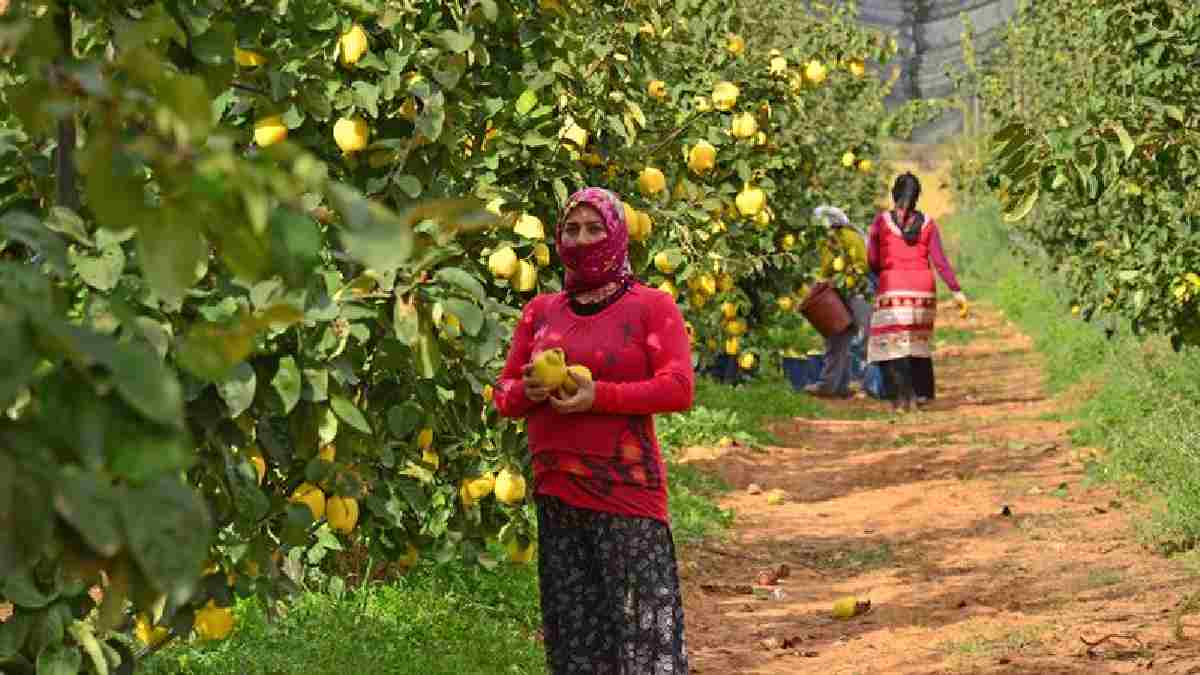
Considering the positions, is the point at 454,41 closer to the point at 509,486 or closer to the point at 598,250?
the point at 598,250

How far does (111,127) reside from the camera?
1178mm

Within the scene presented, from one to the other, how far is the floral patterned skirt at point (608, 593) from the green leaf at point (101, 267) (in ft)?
5.57

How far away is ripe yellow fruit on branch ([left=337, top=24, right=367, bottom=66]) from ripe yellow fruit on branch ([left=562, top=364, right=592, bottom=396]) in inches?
30.8

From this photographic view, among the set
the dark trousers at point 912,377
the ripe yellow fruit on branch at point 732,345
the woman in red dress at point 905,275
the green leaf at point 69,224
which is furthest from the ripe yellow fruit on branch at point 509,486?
the dark trousers at point 912,377

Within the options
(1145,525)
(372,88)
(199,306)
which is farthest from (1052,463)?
(199,306)

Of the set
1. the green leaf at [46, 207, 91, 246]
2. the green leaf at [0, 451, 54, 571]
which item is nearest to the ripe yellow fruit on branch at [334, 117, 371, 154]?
the green leaf at [46, 207, 91, 246]

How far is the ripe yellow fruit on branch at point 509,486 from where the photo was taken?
3914 millimetres

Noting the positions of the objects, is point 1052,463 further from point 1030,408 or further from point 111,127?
point 111,127

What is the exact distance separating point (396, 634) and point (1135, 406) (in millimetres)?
5867

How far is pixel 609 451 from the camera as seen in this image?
3.78m

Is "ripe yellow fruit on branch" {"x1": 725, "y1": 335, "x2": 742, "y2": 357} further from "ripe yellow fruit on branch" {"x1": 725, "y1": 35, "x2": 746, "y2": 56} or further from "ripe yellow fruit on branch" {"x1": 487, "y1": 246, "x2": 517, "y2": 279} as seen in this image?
"ripe yellow fruit on branch" {"x1": 487, "y1": 246, "x2": 517, "y2": 279}

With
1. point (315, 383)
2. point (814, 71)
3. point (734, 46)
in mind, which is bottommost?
point (315, 383)

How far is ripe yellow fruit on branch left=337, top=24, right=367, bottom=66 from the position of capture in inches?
132

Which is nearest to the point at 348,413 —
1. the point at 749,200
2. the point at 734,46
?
the point at 749,200
